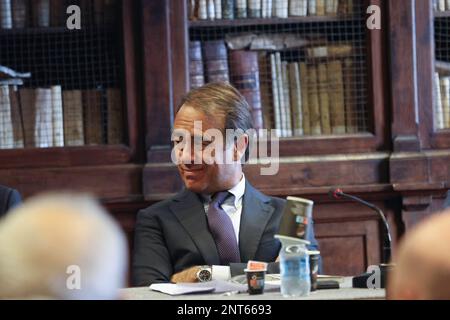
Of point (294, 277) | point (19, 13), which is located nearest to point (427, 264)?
point (294, 277)

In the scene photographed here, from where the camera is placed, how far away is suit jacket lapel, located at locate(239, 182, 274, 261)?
10.7 ft

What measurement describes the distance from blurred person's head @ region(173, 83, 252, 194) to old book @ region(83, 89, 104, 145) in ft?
3.16

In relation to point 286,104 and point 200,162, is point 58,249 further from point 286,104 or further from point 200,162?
point 286,104

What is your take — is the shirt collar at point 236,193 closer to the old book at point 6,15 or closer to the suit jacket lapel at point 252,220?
the suit jacket lapel at point 252,220

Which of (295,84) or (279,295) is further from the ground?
(295,84)

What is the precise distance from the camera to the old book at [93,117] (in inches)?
167

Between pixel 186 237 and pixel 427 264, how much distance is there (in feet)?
6.99

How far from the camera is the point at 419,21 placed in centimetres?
421

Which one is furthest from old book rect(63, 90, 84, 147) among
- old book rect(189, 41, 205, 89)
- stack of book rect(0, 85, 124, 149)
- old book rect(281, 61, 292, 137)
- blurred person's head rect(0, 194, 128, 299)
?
blurred person's head rect(0, 194, 128, 299)

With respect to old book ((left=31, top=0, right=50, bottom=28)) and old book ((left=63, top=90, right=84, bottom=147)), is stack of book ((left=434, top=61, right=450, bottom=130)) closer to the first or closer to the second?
old book ((left=63, top=90, right=84, bottom=147))

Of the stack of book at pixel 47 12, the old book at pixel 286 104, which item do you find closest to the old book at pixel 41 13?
the stack of book at pixel 47 12

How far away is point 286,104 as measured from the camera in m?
4.29
